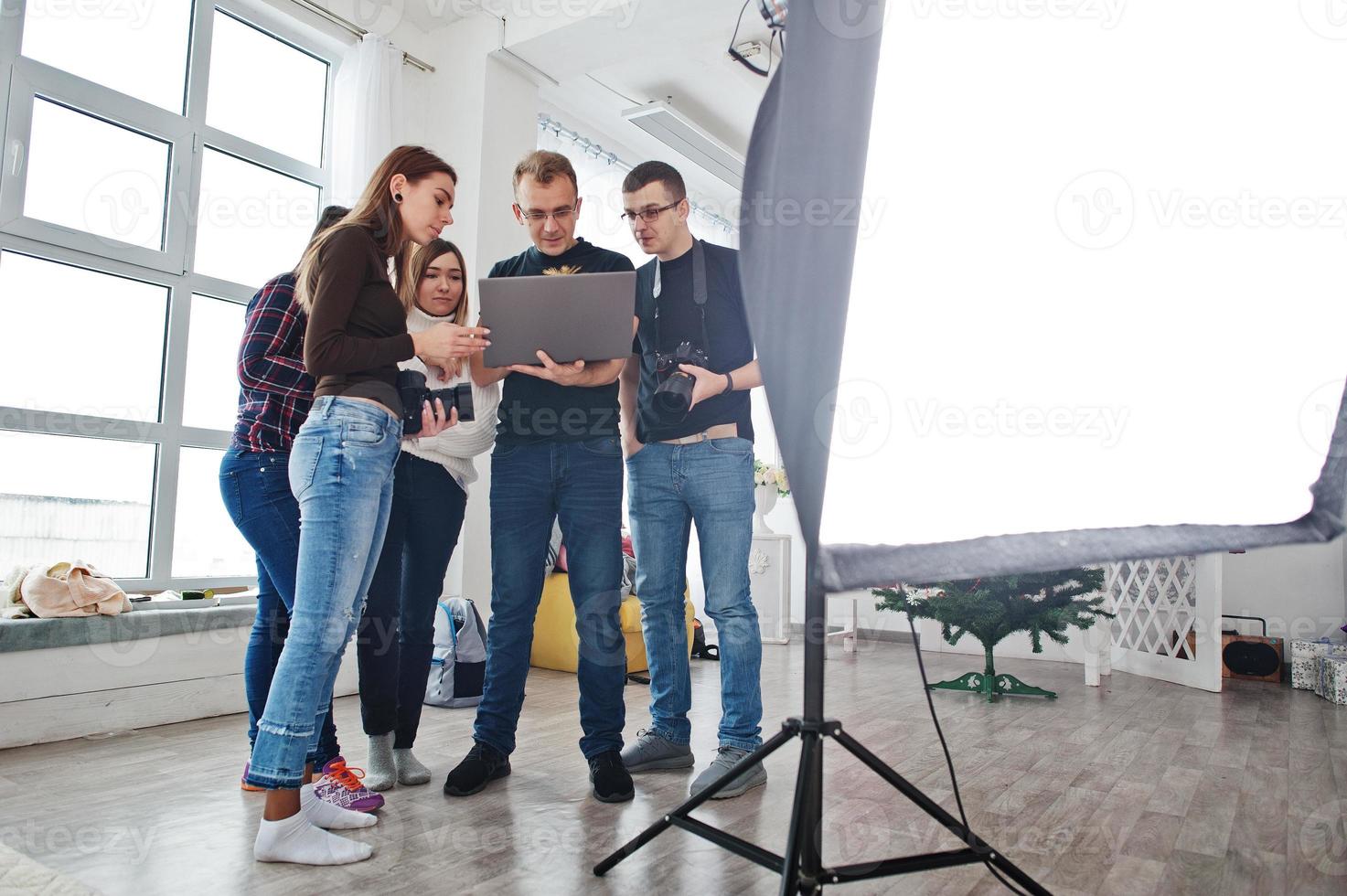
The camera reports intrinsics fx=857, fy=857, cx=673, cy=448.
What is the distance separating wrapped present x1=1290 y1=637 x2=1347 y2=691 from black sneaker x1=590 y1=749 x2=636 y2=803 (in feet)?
10.1

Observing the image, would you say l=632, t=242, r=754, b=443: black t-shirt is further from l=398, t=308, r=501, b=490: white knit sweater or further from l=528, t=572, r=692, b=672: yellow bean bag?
l=528, t=572, r=692, b=672: yellow bean bag

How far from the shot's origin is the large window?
8.43 ft

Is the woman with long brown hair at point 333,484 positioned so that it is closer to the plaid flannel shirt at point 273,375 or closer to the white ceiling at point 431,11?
the plaid flannel shirt at point 273,375

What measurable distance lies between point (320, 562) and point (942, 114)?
106 centimetres

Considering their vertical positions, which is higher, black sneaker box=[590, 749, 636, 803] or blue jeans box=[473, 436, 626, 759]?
blue jeans box=[473, 436, 626, 759]

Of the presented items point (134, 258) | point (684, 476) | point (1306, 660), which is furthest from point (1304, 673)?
point (134, 258)

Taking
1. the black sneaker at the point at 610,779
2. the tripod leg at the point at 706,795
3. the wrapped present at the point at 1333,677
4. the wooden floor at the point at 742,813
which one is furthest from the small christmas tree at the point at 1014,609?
the tripod leg at the point at 706,795

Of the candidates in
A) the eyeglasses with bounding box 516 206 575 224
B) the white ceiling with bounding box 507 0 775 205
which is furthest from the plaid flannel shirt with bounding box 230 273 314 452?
the white ceiling with bounding box 507 0 775 205

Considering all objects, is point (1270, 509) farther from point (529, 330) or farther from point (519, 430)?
point (519, 430)

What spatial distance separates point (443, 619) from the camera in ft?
9.26

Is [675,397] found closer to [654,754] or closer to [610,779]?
[610,779]

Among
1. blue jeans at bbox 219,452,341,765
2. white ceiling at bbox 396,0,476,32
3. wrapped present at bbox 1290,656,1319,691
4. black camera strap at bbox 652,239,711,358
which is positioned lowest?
wrapped present at bbox 1290,656,1319,691

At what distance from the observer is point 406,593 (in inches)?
66.7

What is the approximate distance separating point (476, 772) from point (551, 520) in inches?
19.7
